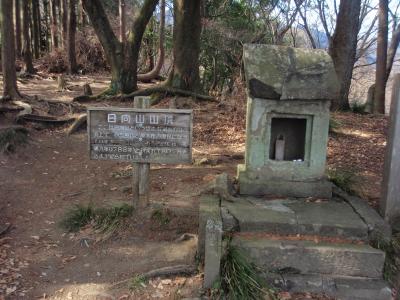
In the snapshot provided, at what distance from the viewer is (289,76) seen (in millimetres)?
4652

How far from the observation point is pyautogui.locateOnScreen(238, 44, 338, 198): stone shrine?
462 centimetres

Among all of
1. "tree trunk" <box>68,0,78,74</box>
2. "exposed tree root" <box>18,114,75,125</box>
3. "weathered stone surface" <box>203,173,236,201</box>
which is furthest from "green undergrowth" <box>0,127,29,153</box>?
"tree trunk" <box>68,0,78,74</box>

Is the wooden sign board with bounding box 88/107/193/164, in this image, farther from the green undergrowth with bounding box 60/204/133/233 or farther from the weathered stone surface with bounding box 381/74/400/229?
the weathered stone surface with bounding box 381/74/400/229

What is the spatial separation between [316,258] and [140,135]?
7.41 feet

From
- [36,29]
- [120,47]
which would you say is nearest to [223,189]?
[120,47]

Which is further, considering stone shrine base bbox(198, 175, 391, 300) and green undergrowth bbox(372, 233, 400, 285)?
green undergrowth bbox(372, 233, 400, 285)

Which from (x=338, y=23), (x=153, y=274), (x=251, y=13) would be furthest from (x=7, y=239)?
(x=251, y=13)

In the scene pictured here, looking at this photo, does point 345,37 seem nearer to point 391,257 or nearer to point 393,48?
point 391,257

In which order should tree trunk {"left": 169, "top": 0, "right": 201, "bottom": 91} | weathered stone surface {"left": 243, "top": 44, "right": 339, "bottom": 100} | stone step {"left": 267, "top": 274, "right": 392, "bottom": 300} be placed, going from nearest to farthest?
stone step {"left": 267, "top": 274, "right": 392, "bottom": 300} → weathered stone surface {"left": 243, "top": 44, "right": 339, "bottom": 100} → tree trunk {"left": 169, "top": 0, "right": 201, "bottom": 91}

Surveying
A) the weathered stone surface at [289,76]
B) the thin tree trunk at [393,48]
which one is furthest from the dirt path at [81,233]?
the thin tree trunk at [393,48]

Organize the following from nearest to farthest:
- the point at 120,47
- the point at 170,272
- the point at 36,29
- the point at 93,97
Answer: the point at 170,272 < the point at 93,97 < the point at 120,47 < the point at 36,29

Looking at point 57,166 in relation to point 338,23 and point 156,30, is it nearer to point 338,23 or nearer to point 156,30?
point 338,23

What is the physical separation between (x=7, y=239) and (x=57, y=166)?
8.54ft

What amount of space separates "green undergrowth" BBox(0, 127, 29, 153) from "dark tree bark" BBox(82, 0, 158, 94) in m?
4.46
